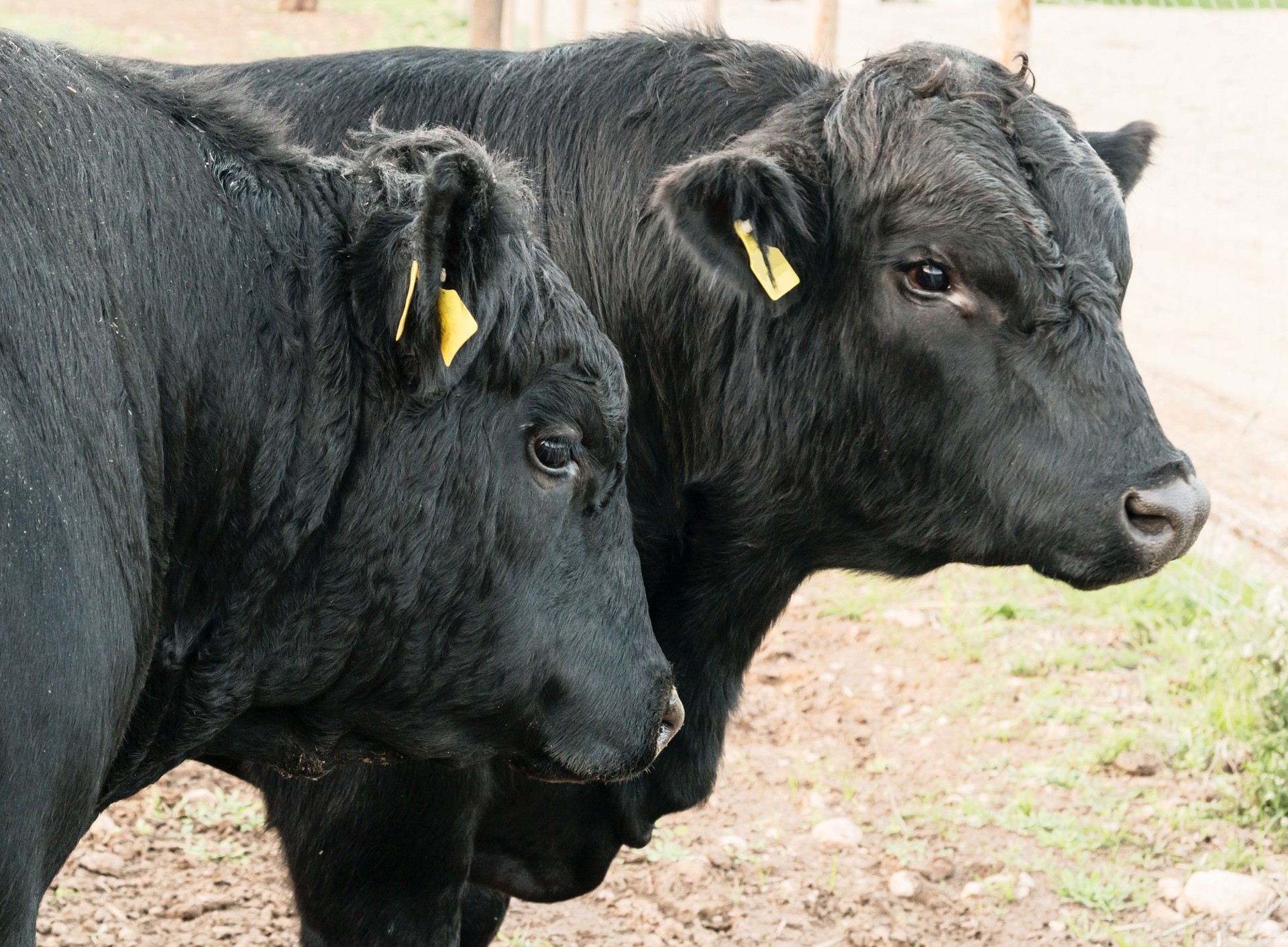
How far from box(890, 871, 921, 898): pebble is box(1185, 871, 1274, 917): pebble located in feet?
2.74

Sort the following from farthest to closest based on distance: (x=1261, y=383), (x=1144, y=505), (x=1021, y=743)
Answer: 1. (x=1261, y=383)
2. (x=1021, y=743)
3. (x=1144, y=505)

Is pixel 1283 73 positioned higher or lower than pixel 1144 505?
lower

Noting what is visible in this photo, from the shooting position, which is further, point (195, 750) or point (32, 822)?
point (195, 750)

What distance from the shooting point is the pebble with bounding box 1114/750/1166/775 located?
5273 mm

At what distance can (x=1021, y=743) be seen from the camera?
5.52 metres

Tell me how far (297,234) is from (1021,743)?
3811mm

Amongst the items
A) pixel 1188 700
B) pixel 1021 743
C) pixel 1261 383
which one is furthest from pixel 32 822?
pixel 1261 383

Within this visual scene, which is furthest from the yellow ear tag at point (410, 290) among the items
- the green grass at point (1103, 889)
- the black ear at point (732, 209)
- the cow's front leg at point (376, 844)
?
the green grass at point (1103, 889)

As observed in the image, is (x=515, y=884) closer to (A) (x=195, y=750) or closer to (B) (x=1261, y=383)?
(A) (x=195, y=750)

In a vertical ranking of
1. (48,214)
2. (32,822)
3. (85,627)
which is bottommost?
(32,822)

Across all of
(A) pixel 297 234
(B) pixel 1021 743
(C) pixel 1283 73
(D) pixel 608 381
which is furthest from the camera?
(C) pixel 1283 73

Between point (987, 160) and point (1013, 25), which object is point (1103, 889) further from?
point (1013, 25)

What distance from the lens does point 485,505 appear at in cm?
272

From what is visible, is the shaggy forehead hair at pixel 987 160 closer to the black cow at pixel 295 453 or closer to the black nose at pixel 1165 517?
the black nose at pixel 1165 517
